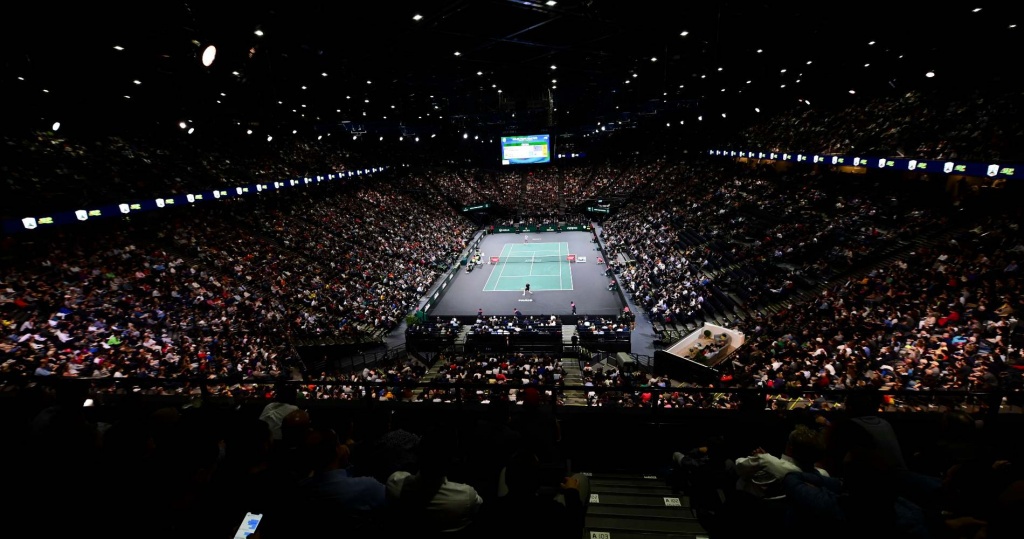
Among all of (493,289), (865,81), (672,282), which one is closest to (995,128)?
(865,81)

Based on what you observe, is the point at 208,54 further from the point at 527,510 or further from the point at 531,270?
the point at 531,270

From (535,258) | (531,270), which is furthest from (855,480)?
(535,258)

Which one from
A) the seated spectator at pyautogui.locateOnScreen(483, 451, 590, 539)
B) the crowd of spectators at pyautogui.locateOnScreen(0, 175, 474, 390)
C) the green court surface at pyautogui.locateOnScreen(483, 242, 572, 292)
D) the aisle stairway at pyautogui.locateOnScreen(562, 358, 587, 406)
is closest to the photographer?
the seated spectator at pyautogui.locateOnScreen(483, 451, 590, 539)

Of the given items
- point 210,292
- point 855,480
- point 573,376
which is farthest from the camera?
point 210,292

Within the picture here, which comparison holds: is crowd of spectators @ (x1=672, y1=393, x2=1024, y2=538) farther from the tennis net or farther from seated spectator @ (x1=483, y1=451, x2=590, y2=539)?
the tennis net

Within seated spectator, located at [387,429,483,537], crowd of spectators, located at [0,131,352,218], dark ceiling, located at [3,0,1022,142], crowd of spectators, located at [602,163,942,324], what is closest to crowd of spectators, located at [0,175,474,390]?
crowd of spectators, located at [0,131,352,218]
